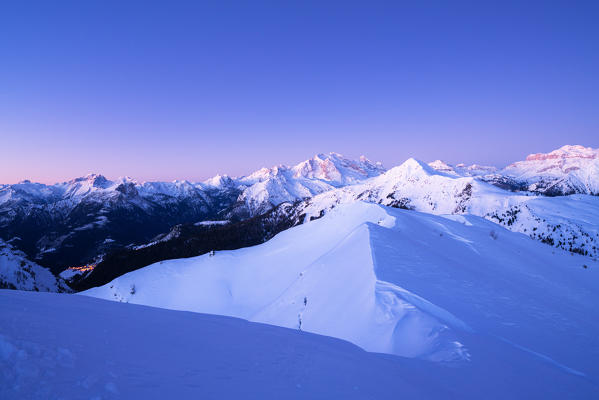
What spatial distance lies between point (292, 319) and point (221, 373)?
6.74 m

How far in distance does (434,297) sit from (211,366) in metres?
7.21

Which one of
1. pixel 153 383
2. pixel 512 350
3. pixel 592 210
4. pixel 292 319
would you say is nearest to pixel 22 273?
pixel 292 319

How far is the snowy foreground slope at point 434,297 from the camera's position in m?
5.87

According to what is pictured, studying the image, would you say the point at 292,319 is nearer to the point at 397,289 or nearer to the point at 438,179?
the point at 397,289

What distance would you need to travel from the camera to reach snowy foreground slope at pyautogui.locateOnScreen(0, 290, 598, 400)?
2.90m

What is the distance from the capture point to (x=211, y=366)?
363 centimetres

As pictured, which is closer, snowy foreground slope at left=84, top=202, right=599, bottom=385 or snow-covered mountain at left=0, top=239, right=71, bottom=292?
snowy foreground slope at left=84, top=202, right=599, bottom=385

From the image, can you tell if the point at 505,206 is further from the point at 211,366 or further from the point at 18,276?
the point at 18,276

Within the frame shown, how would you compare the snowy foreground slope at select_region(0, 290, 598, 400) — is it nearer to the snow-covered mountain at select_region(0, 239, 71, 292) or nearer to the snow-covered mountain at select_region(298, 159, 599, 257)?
the snow-covered mountain at select_region(0, 239, 71, 292)

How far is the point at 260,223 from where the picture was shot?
15475 cm

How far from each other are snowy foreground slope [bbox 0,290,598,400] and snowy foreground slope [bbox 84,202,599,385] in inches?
21.4

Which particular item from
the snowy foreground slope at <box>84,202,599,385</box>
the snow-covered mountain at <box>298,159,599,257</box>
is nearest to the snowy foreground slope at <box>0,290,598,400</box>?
the snowy foreground slope at <box>84,202,599,385</box>

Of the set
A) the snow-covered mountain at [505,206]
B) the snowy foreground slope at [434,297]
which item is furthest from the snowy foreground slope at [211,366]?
the snow-covered mountain at [505,206]

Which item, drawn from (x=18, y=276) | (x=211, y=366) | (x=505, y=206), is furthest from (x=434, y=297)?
(x=505, y=206)
